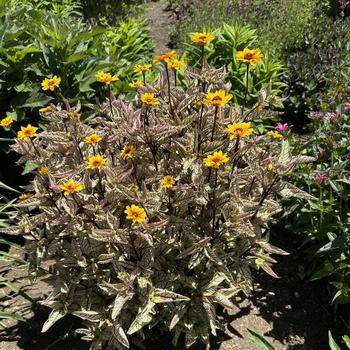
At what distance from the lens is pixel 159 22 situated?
8.33 metres

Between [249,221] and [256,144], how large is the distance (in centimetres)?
46

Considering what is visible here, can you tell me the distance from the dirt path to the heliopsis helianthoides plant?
476 centimetres

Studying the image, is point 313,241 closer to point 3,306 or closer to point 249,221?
point 249,221

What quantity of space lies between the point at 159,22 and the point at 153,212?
22.3 ft

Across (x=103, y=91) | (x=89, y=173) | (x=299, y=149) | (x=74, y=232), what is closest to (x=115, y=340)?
(x=74, y=232)

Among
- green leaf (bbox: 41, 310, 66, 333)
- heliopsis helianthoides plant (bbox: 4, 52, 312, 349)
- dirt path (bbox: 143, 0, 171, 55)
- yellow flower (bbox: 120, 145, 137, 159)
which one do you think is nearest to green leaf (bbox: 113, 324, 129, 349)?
heliopsis helianthoides plant (bbox: 4, 52, 312, 349)

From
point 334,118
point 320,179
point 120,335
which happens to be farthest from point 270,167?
point 120,335

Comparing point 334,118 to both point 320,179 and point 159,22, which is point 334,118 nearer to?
point 320,179

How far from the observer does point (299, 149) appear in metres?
3.22

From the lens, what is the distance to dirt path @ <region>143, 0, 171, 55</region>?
287 inches

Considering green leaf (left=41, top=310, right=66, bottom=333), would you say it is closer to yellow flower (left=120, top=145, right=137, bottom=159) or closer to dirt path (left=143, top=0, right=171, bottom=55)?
yellow flower (left=120, top=145, right=137, bottom=159)

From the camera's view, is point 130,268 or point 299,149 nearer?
point 130,268

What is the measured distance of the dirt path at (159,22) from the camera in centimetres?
729

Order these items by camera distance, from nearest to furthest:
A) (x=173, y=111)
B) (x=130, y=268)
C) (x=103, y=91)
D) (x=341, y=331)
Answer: (x=130, y=268)
(x=173, y=111)
(x=341, y=331)
(x=103, y=91)
